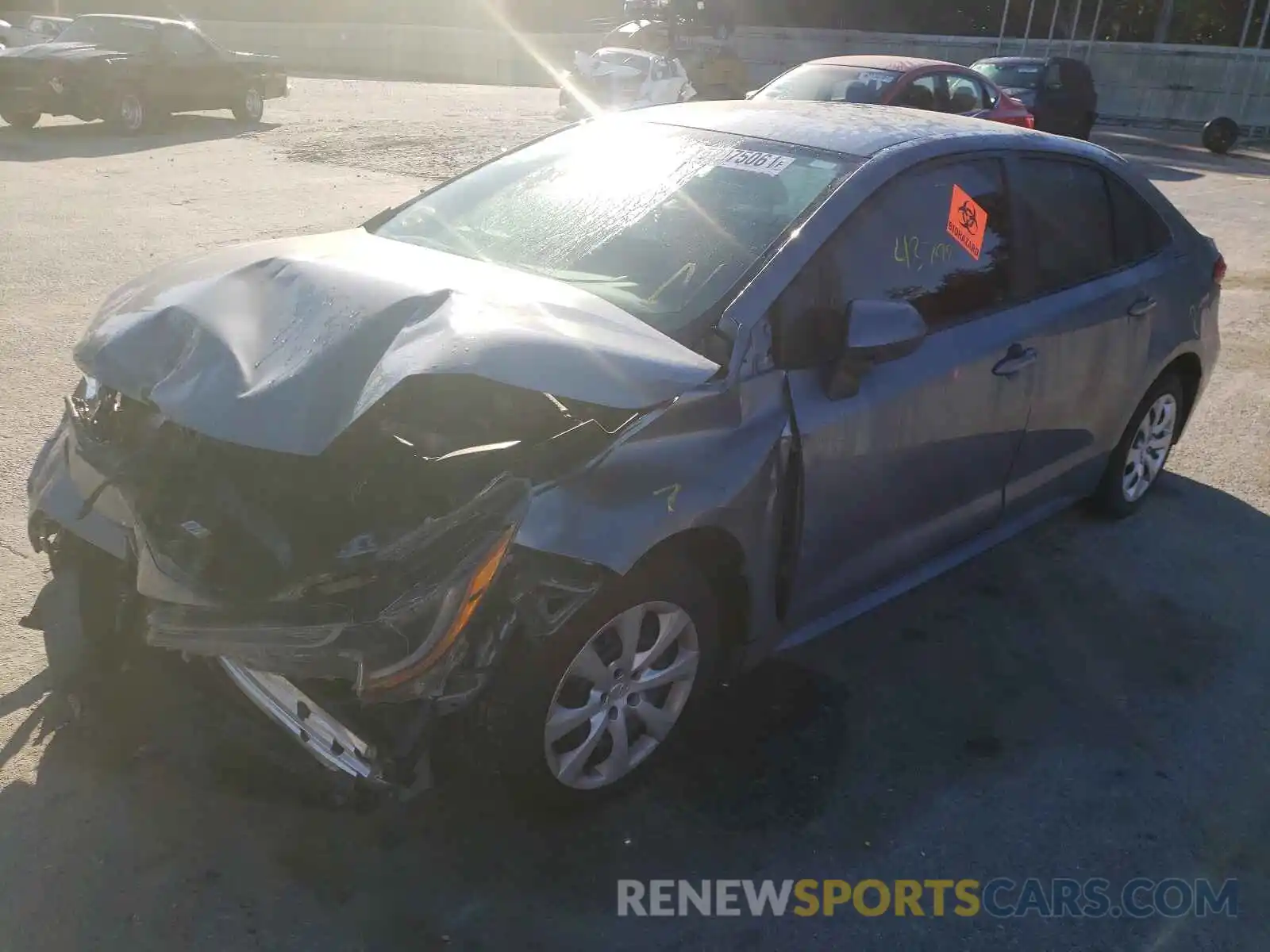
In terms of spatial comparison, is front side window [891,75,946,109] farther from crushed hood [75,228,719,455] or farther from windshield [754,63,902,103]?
crushed hood [75,228,719,455]

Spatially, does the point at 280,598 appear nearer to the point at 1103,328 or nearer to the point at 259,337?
the point at 259,337

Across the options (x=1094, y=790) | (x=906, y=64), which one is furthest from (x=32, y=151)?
(x=1094, y=790)

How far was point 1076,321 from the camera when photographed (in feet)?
13.5

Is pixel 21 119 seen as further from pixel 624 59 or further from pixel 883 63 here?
pixel 883 63

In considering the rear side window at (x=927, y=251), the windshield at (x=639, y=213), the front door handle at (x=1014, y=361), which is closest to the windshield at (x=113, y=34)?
the windshield at (x=639, y=213)

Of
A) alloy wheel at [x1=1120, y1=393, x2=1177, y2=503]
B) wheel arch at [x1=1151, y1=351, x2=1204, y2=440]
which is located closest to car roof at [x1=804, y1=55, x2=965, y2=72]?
wheel arch at [x1=1151, y1=351, x2=1204, y2=440]

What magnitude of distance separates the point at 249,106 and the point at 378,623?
1716 cm

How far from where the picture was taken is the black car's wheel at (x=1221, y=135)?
20.5 metres

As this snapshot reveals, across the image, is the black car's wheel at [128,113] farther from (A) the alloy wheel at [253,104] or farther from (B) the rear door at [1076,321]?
(B) the rear door at [1076,321]

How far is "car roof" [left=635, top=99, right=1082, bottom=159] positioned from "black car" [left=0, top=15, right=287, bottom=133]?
42.8 feet

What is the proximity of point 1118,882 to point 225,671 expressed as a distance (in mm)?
2418

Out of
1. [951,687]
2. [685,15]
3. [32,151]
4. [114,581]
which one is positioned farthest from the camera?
[685,15]

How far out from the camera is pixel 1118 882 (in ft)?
9.70

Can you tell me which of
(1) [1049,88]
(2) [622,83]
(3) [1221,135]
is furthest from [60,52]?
(3) [1221,135]
